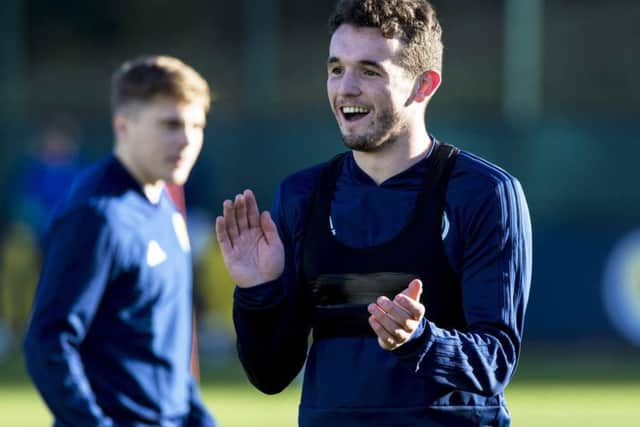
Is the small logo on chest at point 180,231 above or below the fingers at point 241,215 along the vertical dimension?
below

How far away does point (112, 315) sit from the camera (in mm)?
5328

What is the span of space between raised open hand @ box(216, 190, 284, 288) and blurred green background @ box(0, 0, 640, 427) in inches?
282

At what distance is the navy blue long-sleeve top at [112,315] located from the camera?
16.6ft

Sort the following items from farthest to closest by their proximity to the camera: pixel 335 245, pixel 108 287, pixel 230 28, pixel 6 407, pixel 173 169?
pixel 230 28 < pixel 6 407 < pixel 173 169 < pixel 108 287 < pixel 335 245

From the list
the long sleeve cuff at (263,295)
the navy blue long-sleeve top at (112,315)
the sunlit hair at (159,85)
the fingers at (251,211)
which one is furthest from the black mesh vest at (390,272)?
the sunlit hair at (159,85)

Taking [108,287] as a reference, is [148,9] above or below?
Answer: above

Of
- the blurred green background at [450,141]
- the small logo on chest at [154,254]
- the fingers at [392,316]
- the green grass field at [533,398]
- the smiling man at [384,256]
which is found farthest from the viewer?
the blurred green background at [450,141]

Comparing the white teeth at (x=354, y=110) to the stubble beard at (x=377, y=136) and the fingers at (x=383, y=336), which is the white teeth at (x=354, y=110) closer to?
the stubble beard at (x=377, y=136)

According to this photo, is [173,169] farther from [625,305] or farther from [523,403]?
[625,305]

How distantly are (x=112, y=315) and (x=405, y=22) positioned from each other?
5.46ft

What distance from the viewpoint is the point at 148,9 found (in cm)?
2245

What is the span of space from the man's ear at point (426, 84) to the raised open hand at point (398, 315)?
0.79m

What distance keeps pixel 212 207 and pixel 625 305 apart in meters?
4.82

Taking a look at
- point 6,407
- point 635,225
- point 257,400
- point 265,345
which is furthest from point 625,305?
point 265,345
